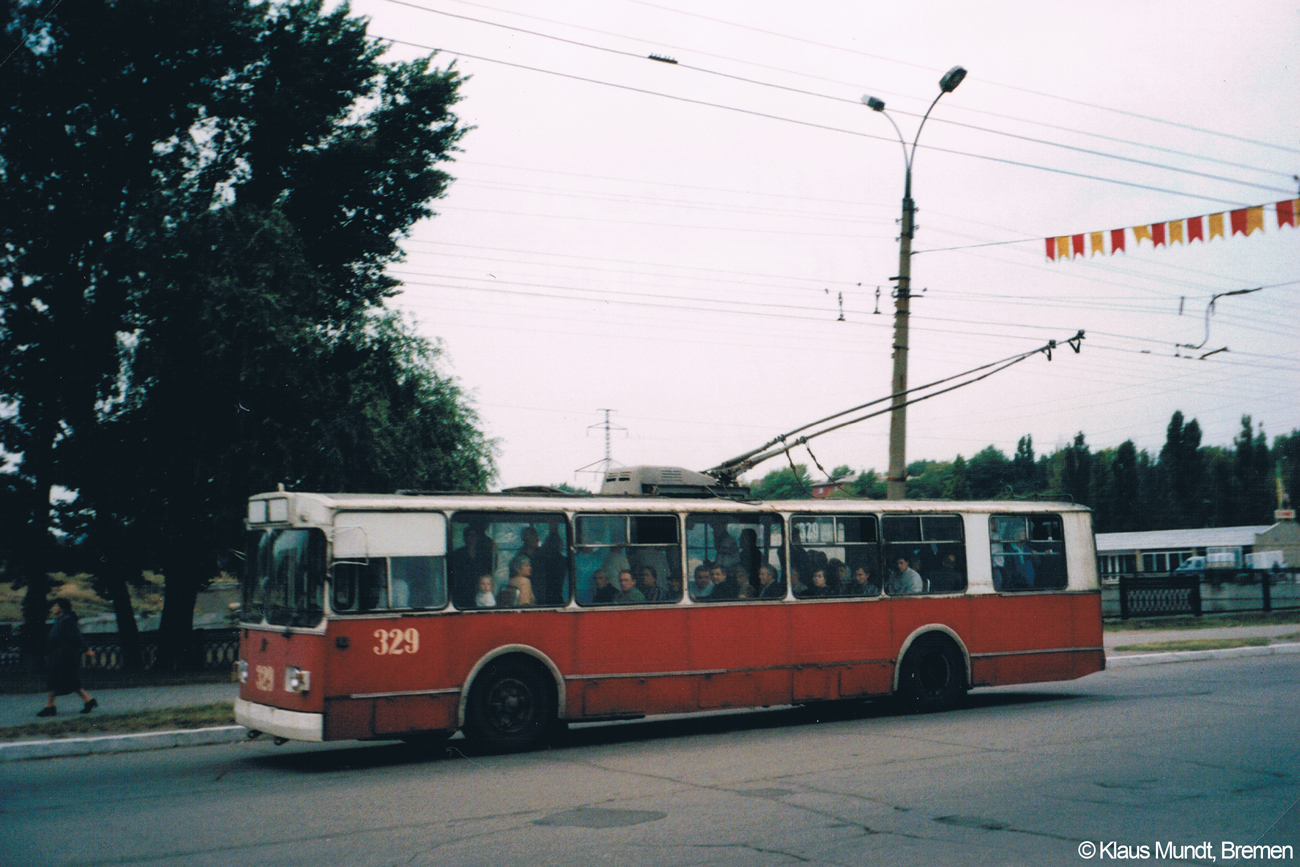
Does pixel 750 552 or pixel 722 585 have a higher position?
pixel 750 552

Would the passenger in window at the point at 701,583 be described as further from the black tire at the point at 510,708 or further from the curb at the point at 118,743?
the curb at the point at 118,743

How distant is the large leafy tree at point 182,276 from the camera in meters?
21.7

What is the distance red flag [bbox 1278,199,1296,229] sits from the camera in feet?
51.4

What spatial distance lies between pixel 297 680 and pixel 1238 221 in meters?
13.7

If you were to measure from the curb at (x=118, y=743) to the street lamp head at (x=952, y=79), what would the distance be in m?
14.2

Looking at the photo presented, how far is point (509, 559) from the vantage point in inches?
468

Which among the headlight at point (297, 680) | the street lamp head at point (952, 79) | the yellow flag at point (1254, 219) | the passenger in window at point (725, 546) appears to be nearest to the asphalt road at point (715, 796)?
the headlight at point (297, 680)

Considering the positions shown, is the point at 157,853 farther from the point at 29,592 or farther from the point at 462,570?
the point at 29,592

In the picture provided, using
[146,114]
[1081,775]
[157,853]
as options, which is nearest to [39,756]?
[157,853]

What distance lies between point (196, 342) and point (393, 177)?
19.5ft

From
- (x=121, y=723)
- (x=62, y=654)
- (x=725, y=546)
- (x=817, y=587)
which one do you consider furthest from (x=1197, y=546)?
(x=121, y=723)

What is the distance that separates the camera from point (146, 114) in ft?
75.5

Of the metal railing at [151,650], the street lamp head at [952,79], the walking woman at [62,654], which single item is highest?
the street lamp head at [952,79]

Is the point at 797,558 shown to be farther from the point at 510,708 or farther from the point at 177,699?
the point at 177,699
